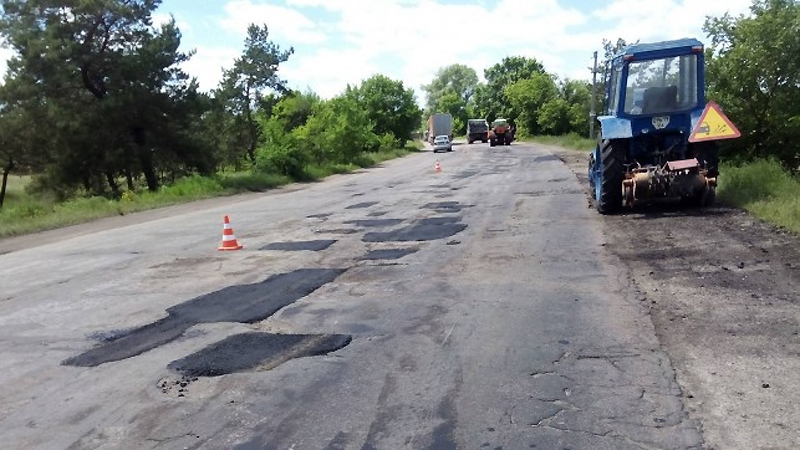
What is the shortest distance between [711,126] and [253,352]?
9.72 metres

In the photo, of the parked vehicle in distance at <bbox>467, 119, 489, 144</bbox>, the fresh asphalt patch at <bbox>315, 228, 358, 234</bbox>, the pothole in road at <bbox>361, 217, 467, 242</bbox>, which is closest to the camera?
the pothole in road at <bbox>361, 217, 467, 242</bbox>

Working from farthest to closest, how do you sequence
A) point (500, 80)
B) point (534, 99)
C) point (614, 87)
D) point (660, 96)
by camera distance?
point (500, 80) < point (534, 99) < point (614, 87) < point (660, 96)

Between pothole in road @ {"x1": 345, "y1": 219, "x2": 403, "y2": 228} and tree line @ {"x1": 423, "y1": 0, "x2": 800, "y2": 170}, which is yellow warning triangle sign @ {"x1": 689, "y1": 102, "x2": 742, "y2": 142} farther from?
pothole in road @ {"x1": 345, "y1": 219, "x2": 403, "y2": 228}

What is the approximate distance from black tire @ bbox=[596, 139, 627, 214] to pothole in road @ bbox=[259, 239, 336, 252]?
17.1ft

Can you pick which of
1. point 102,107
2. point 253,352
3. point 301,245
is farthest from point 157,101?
point 253,352

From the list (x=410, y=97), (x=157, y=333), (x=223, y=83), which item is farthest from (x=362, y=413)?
(x=410, y=97)

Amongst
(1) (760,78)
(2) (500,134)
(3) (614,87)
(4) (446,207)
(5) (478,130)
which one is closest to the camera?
(3) (614,87)

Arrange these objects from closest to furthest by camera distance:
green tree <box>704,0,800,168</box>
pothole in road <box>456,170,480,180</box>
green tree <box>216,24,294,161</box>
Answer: green tree <box>704,0,800,168</box>
pothole in road <box>456,170,480,180</box>
green tree <box>216,24,294,161</box>

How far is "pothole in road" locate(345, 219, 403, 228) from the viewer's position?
14.0m

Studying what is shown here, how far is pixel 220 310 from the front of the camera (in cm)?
743

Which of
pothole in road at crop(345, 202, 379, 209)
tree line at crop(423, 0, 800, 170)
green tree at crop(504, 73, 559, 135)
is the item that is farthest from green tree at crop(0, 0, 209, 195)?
green tree at crop(504, 73, 559, 135)

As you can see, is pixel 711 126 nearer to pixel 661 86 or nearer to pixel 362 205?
pixel 661 86

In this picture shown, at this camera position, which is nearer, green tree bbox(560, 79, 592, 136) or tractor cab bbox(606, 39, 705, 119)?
tractor cab bbox(606, 39, 705, 119)

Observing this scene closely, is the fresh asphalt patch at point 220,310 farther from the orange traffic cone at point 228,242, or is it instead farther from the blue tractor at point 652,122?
the blue tractor at point 652,122
